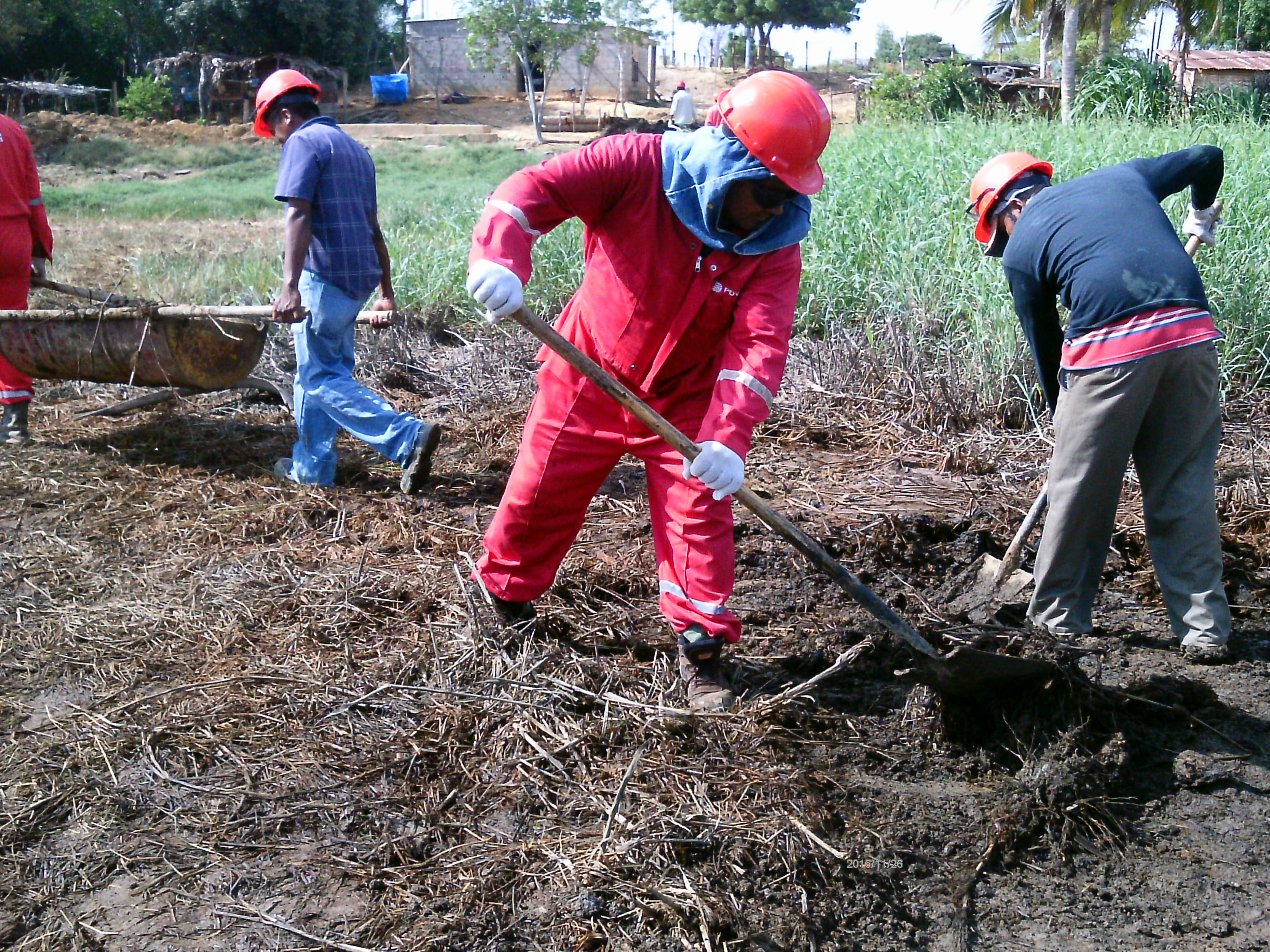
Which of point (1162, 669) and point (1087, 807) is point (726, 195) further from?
point (1162, 669)

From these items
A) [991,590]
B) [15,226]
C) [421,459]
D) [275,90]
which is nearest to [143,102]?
[15,226]

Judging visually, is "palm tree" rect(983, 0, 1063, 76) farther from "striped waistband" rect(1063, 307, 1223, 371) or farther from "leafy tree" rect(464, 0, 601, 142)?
"striped waistband" rect(1063, 307, 1223, 371)

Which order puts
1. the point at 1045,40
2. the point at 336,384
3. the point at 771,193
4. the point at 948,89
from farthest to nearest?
the point at 1045,40
the point at 948,89
the point at 336,384
the point at 771,193

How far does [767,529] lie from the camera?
409 cm

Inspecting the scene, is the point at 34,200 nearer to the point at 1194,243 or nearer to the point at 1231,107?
the point at 1194,243

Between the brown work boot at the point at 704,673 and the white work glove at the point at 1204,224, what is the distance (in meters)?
2.45

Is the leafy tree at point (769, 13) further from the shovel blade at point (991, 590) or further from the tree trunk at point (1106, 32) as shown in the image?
the shovel blade at point (991, 590)

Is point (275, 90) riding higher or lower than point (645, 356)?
higher

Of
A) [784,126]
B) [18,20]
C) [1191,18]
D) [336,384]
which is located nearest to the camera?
[784,126]

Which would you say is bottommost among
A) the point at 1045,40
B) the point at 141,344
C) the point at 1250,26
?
the point at 141,344

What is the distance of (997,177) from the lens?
11.0 feet

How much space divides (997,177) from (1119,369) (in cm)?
78

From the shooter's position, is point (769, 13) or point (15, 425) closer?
point (15, 425)

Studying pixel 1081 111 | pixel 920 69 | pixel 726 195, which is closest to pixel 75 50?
pixel 920 69
